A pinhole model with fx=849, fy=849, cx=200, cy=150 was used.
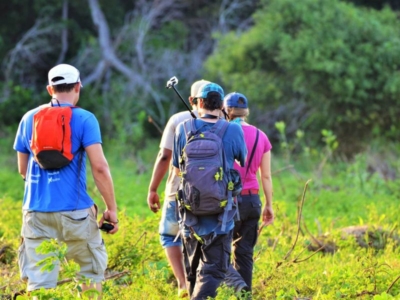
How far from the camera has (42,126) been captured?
5082 mm

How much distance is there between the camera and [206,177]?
204 inches

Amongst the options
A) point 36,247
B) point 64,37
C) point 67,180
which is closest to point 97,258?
point 36,247

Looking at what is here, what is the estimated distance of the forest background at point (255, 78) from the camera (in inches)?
573

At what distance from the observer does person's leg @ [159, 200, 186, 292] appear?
6.27m

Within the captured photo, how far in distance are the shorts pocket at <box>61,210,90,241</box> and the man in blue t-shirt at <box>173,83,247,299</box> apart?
0.62 meters

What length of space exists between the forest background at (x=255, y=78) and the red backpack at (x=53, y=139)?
3568 mm

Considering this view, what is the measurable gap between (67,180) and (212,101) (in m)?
1.04

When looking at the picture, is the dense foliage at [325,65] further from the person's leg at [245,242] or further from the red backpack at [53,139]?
the red backpack at [53,139]

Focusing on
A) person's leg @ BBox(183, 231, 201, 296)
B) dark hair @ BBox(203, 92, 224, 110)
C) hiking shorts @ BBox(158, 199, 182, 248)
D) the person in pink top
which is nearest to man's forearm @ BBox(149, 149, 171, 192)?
hiking shorts @ BBox(158, 199, 182, 248)

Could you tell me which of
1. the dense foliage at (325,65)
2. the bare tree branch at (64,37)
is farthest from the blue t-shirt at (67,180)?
the bare tree branch at (64,37)

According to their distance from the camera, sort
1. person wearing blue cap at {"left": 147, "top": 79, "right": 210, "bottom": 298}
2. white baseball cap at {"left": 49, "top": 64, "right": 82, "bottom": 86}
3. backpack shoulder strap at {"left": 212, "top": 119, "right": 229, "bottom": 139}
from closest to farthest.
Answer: white baseball cap at {"left": 49, "top": 64, "right": 82, "bottom": 86} → backpack shoulder strap at {"left": 212, "top": 119, "right": 229, "bottom": 139} → person wearing blue cap at {"left": 147, "top": 79, "right": 210, "bottom": 298}

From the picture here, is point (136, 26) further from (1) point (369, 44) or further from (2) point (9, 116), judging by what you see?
(1) point (369, 44)

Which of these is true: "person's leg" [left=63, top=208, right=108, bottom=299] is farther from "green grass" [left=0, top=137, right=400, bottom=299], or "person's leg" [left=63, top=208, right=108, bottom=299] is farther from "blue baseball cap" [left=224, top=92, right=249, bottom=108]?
"blue baseball cap" [left=224, top=92, right=249, bottom=108]

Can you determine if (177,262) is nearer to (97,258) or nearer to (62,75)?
(97,258)
